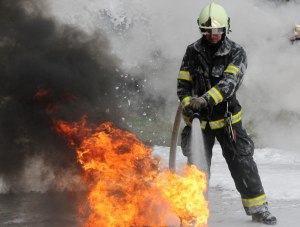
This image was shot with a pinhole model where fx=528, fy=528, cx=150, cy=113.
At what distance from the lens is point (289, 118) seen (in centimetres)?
1266

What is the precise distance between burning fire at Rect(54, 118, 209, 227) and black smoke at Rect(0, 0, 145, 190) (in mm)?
975

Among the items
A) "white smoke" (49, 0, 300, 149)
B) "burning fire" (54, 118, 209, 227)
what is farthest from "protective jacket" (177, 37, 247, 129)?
"white smoke" (49, 0, 300, 149)

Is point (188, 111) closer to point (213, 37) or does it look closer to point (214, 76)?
point (214, 76)

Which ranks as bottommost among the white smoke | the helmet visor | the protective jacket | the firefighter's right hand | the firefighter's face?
the firefighter's right hand

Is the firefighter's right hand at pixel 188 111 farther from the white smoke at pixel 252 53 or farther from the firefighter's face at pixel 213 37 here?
the white smoke at pixel 252 53

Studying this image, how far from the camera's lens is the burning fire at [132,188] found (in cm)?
439

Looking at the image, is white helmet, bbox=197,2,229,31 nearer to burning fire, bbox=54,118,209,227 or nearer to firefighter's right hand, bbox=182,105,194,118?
firefighter's right hand, bbox=182,105,194,118

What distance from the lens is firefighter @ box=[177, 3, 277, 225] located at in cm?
470

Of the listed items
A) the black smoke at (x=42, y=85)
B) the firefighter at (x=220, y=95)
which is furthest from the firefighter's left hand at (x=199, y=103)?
the black smoke at (x=42, y=85)

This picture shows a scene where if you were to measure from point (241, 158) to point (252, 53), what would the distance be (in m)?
8.24

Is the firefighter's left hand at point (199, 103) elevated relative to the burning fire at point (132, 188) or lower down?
elevated

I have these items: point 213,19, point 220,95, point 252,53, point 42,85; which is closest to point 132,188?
point 220,95

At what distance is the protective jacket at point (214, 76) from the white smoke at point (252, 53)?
7.09m

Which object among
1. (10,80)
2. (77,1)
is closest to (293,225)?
(10,80)
